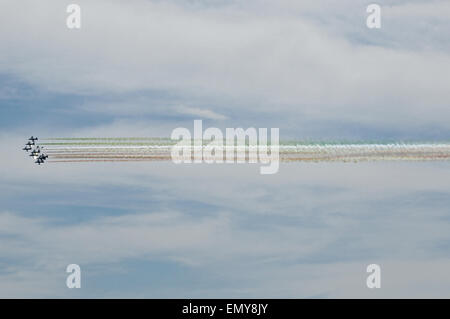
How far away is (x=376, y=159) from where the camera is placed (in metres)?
63.4

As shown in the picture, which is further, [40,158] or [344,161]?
[40,158]


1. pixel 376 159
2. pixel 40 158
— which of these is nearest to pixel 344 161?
pixel 376 159

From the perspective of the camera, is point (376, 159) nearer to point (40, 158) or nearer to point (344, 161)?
point (344, 161)

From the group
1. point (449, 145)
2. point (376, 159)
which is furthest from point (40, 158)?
point (449, 145)

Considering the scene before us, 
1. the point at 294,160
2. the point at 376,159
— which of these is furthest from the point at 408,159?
the point at 294,160

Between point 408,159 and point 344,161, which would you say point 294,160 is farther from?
point 408,159

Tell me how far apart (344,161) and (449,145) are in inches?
331

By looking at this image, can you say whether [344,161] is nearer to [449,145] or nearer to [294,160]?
[294,160]

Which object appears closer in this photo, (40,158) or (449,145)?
(449,145)

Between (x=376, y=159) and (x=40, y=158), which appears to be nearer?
(x=376, y=159)

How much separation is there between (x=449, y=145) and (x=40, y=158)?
37701mm

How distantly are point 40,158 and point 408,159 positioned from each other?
34.5m

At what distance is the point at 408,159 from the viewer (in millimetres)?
63031

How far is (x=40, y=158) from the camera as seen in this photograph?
74.4m
